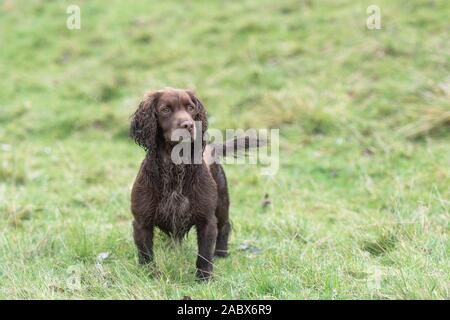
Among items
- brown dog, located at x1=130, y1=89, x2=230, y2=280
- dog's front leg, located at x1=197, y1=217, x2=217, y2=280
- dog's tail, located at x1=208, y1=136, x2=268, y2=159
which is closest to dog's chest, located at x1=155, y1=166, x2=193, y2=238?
brown dog, located at x1=130, y1=89, x2=230, y2=280

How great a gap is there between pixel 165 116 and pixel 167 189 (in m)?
0.48

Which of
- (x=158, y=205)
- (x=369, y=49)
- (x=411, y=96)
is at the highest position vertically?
(x=369, y=49)

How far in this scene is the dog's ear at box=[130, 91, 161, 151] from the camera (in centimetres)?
408

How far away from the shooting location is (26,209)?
5809mm

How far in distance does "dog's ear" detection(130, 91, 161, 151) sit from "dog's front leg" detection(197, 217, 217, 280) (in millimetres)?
627

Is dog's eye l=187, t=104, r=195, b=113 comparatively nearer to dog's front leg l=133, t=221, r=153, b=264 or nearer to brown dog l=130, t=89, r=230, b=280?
brown dog l=130, t=89, r=230, b=280

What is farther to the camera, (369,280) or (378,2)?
(378,2)

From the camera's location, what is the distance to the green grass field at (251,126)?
401 centimetres

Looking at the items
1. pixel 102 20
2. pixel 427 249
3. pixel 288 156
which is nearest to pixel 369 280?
pixel 427 249

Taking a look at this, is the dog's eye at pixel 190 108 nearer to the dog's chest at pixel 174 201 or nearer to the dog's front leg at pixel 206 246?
the dog's chest at pixel 174 201

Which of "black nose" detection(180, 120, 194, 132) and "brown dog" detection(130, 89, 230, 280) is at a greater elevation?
"black nose" detection(180, 120, 194, 132)

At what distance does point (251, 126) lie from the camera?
26.8 feet
